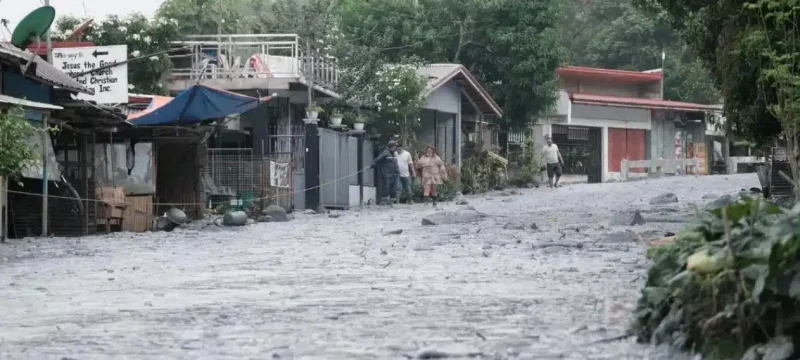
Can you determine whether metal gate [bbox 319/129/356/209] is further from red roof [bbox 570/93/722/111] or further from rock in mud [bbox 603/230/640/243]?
red roof [bbox 570/93/722/111]

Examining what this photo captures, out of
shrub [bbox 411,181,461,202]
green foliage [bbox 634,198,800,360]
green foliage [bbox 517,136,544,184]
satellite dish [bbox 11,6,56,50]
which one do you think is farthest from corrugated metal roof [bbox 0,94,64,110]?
green foliage [bbox 517,136,544,184]

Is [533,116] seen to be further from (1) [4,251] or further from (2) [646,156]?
(1) [4,251]

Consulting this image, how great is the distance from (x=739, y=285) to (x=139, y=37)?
2551 centimetres

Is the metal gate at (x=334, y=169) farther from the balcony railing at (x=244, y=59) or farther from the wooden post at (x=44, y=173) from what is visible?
the wooden post at (x=44, y=173)

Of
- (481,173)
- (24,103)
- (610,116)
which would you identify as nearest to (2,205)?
(24,103)

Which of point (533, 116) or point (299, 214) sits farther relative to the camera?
point (533, 116)

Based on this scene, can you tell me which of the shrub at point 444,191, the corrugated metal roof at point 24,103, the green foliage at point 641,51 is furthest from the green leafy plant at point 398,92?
the green foliage at point 641,51

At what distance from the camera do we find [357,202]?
30.6 meters

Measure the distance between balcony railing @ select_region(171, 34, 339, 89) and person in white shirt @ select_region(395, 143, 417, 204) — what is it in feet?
8.63

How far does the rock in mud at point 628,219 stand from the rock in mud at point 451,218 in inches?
94.2

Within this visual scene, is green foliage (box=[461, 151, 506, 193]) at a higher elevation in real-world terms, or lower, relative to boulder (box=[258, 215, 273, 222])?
higher

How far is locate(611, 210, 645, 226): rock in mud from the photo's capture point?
54.9ft

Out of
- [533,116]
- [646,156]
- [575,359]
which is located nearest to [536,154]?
[533,116]

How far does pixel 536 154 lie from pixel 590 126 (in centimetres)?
592
